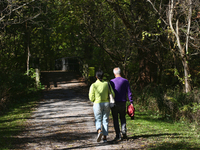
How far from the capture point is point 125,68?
17141 mm

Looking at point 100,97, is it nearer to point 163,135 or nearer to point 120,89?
point 120,89

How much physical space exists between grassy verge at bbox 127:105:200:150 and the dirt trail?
466 mm

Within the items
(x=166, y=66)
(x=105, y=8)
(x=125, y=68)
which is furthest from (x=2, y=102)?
(x=166, y=66)

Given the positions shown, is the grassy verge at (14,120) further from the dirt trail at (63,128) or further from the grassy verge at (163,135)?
the grassy verge at (163,135)

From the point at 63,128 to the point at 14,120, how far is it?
9.18 ft

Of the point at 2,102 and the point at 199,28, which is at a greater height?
the point at 199,28

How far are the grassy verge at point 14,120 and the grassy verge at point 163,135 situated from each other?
349 centimetres

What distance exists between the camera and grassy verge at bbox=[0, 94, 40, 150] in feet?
27.0

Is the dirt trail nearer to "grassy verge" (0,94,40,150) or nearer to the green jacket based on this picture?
"grassy verge" (0,94,40,150)

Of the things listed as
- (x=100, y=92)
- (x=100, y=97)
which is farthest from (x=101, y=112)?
(x=100, y=92)

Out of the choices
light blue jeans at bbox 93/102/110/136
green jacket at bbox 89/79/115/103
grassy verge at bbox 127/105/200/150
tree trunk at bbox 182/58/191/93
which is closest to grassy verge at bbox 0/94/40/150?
light blue jeans at bbox 93/102/110/136

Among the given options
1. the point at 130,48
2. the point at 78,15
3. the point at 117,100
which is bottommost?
the point at 117,100

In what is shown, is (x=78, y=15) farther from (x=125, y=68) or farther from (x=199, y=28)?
(x=199, y=28)

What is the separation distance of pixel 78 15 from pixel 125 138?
12391 millimetres
